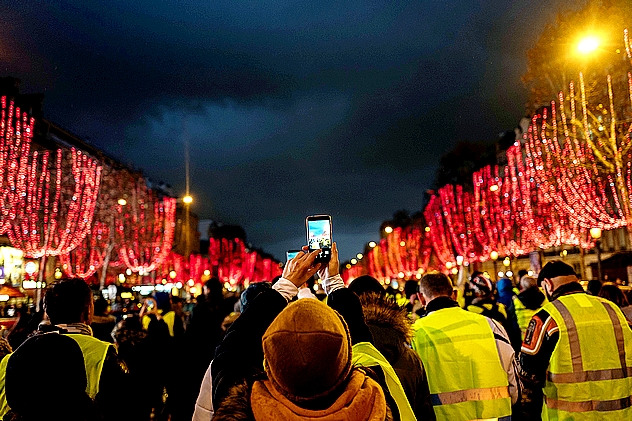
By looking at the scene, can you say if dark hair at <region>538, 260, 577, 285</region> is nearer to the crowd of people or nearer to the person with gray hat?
the crowd of people

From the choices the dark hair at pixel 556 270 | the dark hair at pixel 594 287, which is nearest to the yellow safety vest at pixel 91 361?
the dark hair at pixel 556 270

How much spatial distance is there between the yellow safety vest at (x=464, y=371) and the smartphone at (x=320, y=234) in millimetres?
1457

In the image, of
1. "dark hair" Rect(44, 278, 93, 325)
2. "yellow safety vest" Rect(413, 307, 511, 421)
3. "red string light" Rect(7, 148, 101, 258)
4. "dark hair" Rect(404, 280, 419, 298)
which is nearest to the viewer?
"dark hair" Rect(44, 278, 93, 325)

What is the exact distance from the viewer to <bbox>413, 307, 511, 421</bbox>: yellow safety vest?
4.56 metres

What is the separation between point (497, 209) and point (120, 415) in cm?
5184

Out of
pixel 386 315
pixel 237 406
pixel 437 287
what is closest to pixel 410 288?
pixel 437 287

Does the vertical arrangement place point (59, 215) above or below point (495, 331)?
above

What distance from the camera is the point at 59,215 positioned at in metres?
43.8

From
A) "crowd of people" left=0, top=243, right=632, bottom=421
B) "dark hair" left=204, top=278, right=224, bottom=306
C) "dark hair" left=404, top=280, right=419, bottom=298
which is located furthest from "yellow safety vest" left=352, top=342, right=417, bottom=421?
"dark hair" left=404, top=280, right=419, bottom=298

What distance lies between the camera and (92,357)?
3.93 metres

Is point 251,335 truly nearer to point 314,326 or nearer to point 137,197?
point 314,326

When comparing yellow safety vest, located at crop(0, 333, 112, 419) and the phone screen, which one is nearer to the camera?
the phone screen

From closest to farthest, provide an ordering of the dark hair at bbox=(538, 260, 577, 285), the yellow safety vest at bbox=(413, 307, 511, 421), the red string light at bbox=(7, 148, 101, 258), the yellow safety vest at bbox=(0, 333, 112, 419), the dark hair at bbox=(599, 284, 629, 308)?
the yellow safety vest at bbox=(0, 333, 112, 419)
the yellow safety vest at bbox=(413, 307, 511, 421)
the dark hair at bbox=(538, 260, 577, 285)
the dark hair at bbox=(599, 284, 629, 308)
the red string light at bbox=(7, 148, 101, 258)

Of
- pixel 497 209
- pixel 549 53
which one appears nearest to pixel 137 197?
pixel 497 209
